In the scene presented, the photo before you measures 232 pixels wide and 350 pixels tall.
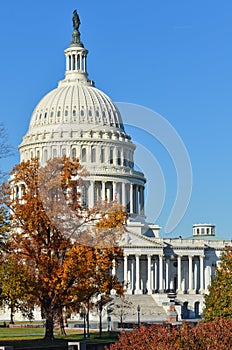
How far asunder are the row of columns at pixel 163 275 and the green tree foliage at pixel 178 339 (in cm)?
12695

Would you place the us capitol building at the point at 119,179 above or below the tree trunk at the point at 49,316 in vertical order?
above

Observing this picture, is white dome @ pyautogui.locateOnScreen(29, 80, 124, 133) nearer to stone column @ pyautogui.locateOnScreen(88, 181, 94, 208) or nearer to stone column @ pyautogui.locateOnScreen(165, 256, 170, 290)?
stone column @ pyautogui.locateOnScreen(88, 181, 94, 208)

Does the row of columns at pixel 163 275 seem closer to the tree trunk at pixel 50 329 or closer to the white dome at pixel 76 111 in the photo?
the white dome at pixel 76 111

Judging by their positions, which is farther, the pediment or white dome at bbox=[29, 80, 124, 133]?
white dome at bbox=[29, 80, 124, 133]

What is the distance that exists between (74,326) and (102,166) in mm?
81157

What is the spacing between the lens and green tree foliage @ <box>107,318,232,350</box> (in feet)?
130

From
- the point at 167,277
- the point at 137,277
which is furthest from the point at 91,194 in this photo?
the point at 167,277

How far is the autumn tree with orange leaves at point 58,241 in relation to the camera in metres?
72.8

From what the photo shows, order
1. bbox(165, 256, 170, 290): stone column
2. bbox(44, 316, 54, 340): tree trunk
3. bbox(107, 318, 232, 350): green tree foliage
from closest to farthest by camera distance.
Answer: bbox(107, 318, 232, 350): green tree foliage
bbox(44, 316, 54, 340): tree trunk
bbox(165, 256, 170, 290): stone column

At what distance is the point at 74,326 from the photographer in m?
107

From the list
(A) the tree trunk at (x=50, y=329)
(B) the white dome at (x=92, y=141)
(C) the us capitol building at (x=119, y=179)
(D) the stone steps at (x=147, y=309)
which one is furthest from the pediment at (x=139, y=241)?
(A) the tree trunk at (x=50, y=329)

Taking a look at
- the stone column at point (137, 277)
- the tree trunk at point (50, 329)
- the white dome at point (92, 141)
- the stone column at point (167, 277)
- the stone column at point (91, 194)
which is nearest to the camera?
the tree trunk at point (50, 329)

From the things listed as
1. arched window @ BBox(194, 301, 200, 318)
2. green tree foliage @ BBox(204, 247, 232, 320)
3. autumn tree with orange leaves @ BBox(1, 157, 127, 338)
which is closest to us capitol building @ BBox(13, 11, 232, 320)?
arched window @ BBox(194, 301, 200, 318)

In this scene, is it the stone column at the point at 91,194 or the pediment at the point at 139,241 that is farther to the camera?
the stone column at the point at 91,194
